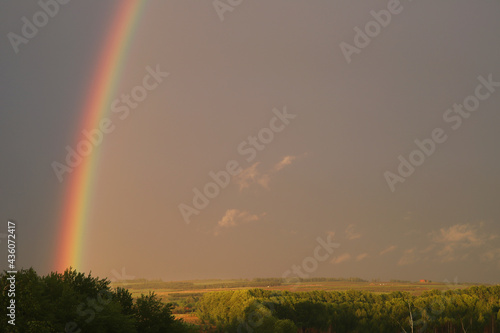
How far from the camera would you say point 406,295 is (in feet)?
503

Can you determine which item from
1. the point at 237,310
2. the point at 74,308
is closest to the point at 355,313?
the point at 237,310

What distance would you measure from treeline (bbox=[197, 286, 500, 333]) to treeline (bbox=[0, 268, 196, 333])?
48.4 m

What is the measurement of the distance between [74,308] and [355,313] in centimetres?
9000

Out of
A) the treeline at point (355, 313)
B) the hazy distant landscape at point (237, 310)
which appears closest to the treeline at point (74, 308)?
the hazy distant landscape at point (237, 310)

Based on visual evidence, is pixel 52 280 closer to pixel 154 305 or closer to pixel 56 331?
pixel 56 331

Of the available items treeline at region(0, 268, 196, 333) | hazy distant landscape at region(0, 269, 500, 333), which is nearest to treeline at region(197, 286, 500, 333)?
hazy distant landscape at region(0, 269, 500, 333)

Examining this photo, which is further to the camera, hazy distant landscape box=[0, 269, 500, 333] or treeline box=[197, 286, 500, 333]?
treeline box=[197, 286, 500, 333]

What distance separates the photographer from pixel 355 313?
13150 centimetres

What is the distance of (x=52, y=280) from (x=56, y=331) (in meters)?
10.5

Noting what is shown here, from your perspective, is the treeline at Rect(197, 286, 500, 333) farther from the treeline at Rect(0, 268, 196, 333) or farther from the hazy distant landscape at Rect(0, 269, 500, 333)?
the treeline at Rect(0, 268, 196, 333)

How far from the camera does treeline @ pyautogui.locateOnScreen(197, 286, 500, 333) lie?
119 metres

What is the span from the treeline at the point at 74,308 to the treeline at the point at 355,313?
48.4 meters

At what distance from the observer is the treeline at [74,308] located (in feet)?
161

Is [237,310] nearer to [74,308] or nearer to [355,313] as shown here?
[355,313]
